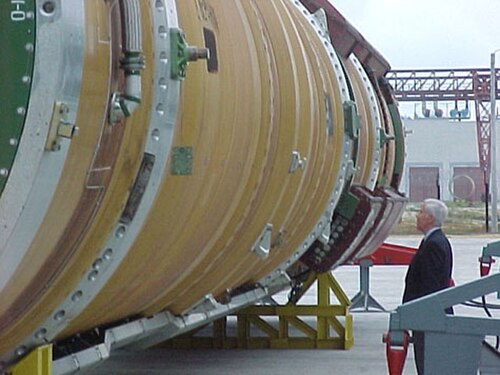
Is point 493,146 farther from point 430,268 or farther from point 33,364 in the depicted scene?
point 33,364

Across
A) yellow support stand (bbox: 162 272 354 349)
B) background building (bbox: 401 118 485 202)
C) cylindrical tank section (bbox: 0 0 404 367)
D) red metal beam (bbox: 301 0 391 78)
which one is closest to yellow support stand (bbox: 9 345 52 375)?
cylindrical tank section (bbox: 0 0 404 367)

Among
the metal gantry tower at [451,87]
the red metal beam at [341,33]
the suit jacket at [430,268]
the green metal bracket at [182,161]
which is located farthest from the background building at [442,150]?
the green metal bracket at [182,161]

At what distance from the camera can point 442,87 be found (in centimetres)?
3778

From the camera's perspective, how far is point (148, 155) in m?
3.56

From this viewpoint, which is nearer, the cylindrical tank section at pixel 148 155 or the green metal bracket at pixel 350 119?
the cylindrical tank section at pixel 148 155

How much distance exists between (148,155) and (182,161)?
0.92ft

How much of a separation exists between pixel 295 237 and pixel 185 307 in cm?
159

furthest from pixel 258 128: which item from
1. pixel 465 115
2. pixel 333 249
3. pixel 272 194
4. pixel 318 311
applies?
pixel 465 115

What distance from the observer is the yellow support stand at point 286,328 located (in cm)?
906

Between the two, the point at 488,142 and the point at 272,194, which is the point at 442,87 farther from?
the point at 272,194

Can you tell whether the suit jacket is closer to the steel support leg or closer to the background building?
the steel support leg

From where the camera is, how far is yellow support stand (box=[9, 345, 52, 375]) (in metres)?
3.33

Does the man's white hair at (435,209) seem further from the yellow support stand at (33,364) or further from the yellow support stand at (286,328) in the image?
the yellow support stand at (33,364)

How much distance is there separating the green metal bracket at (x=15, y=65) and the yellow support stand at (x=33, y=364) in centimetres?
78
